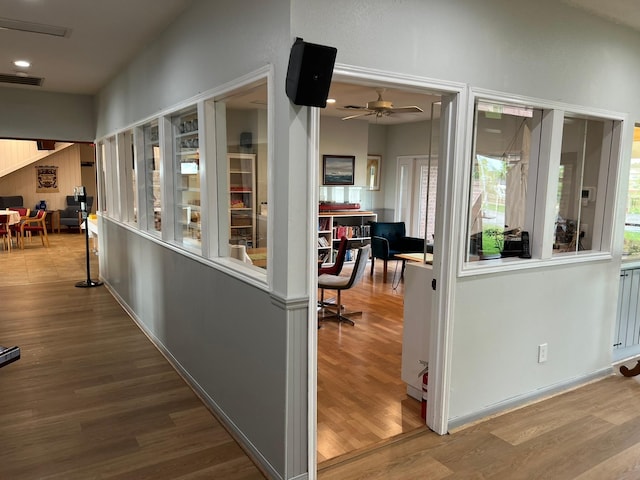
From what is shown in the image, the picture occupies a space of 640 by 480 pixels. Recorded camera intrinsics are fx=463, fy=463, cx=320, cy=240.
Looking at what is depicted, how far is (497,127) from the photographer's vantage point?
2953 mm

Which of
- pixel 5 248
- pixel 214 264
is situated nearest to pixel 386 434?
pixel 214 264

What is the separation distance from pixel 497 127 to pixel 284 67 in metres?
1.58

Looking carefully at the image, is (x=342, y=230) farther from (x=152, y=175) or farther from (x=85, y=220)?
(x=152, y=175)

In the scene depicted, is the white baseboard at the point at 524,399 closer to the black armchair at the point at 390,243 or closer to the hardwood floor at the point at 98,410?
the hardwood floor at the point at 98,410

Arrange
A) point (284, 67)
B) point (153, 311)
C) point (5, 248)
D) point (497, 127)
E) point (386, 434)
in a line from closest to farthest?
point (284, 67) < point (386, 434) < point (497, 127) < point (153, 311) < point (5, 248)

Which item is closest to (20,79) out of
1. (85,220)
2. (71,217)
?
(85,220)

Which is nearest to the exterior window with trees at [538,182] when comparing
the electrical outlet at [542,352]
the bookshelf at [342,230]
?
the electrical outlet at [542,352]

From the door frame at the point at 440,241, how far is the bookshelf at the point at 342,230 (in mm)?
4911

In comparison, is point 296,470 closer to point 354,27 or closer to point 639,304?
point 354,27

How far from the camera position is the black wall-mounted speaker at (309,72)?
1.88m

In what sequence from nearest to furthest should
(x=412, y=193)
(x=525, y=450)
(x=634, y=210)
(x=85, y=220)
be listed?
(x=525, y=450), (x=634, y=210), (x=85, y=220), (x=412, y=193)

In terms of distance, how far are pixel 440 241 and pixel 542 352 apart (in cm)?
124

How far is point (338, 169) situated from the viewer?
27.2 ft

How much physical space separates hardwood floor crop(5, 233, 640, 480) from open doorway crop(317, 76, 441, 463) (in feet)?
0.06
